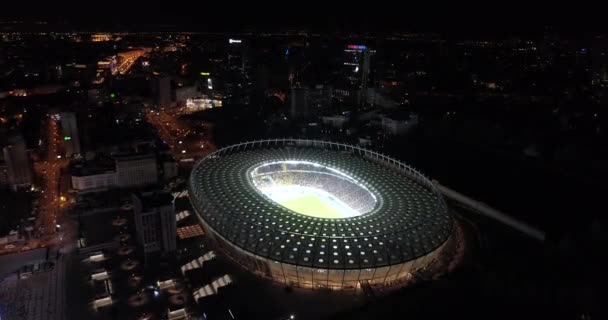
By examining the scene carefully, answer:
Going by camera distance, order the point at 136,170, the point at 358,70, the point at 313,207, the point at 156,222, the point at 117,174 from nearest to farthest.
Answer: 1. the point at 156,222
2. the point at 313,207
3. the point at 117,174
4. the point at 136,170
5. the point at 358,70

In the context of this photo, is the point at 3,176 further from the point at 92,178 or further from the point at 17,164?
the point at 92,178

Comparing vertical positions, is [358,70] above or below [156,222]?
above

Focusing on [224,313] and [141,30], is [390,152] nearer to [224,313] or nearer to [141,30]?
[224,313]

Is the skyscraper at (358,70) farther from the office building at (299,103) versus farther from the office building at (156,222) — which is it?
the office building at (156,222)

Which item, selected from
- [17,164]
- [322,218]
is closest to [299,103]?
[322,218]

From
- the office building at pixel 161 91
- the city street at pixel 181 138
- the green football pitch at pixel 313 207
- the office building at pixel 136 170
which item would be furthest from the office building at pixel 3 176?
the office building at pixel 161 91

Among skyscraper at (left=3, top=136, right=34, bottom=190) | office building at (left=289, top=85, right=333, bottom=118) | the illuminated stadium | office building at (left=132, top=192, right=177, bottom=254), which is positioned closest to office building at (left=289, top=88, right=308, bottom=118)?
office building at (left=289, top=85, right=333, bottom=118)

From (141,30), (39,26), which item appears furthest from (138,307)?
(141,30)
